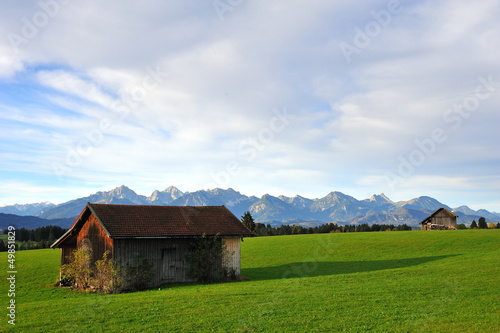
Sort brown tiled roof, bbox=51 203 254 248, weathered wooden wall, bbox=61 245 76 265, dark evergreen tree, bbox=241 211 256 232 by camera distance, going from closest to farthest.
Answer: brown tiled roof, bbox=51 203 254 248 → weathered wooden wall, bbox=61 245 76 265 → dark evergreen tree, bbox=241 211 256 232

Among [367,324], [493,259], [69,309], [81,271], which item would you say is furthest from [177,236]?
[493,259]

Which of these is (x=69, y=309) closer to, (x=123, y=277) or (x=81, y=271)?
(x=123, y=277)

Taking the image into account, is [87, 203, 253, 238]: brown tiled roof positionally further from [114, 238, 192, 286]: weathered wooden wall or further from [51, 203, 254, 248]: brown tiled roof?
[114, 238, 192, 286]: weathered wooden wall

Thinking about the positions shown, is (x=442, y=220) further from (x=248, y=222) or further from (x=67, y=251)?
(x=67, y=251)

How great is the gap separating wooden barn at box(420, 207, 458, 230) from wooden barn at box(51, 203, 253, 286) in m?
71.1

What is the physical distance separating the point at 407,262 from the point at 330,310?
84.6ft

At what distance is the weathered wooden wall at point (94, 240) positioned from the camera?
26.8m

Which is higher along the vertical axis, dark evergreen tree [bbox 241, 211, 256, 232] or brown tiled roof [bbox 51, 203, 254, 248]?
brown tiled roof [bbox 51, 203, 254, 248]

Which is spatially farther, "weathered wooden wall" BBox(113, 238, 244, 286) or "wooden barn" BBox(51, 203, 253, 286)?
"wooden barn" BBox(51, 203, 253, 286)

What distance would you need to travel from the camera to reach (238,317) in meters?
15.9

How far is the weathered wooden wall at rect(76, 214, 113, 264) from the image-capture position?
2679 centimetres

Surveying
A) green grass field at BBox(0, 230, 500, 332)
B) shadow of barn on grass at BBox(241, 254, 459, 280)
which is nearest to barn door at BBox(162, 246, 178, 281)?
green grass field at BBox(0, 230, 500, 332)

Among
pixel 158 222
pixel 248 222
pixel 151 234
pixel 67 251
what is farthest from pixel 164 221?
pixel 248 222

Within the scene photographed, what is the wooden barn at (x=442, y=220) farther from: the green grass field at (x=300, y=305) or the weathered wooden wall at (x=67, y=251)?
the weathered wooden wall at (x=67, y=251)
